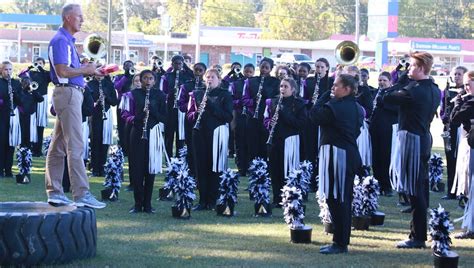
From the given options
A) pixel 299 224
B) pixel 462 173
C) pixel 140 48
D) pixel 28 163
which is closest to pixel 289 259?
pixel 299 224

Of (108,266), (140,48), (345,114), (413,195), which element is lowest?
(108,266)

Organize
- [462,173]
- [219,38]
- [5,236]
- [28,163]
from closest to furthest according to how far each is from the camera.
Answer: [5,236], [462,173], [28,163], [219,38]

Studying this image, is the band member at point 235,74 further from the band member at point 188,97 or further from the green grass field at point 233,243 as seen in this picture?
the green grass field at point 233,243

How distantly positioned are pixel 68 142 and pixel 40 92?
11.3 metres

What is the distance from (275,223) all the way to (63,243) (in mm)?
4238

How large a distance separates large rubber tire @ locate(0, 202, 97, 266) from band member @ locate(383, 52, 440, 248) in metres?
3.82

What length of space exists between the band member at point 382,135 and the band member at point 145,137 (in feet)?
13.7

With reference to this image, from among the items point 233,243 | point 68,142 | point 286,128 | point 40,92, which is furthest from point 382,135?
point 40,92

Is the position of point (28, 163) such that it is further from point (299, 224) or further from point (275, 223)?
point (299, 224)

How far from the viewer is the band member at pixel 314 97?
16.5 meters

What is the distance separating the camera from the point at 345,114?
1042 cm

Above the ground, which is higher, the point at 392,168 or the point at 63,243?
the point at 392,168

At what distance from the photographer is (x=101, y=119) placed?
1836 cm

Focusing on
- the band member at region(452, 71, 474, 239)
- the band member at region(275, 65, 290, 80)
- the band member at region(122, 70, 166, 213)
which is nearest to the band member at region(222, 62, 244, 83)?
the band member at region(275, 65, 290, 80)
